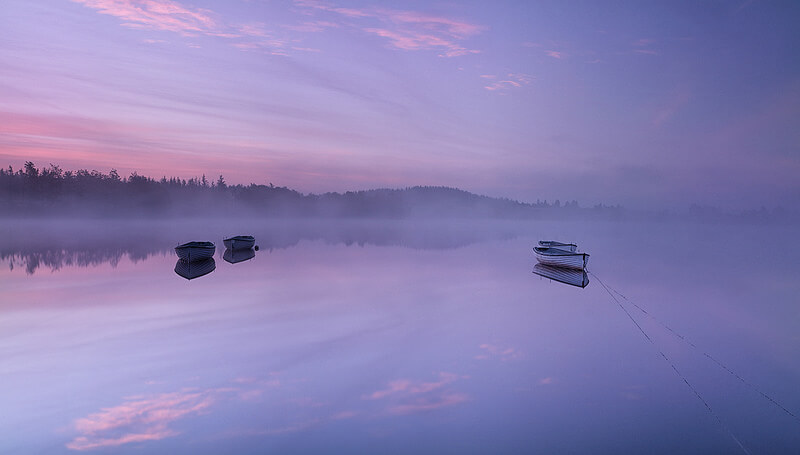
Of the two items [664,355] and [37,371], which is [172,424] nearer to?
[37,371]

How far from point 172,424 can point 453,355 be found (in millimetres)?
8689

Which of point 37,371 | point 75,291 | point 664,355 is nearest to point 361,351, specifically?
point 37,371

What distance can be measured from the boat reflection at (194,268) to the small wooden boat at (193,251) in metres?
0.53

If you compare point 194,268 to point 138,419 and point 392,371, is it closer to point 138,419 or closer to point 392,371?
point 138,419

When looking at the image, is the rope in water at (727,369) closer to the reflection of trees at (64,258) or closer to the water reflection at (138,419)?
the water reflection at (138,419)

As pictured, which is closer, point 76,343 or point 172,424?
point 172,424

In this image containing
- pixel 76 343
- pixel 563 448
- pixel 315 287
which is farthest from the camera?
pixel 315 287

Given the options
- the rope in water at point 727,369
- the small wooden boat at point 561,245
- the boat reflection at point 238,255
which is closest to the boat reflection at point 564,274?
the small wooden boat at point 561,245

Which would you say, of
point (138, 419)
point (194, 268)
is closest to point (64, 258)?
point (194, 268)

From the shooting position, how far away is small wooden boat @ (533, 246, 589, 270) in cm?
3762

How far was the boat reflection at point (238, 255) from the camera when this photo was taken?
45.2m

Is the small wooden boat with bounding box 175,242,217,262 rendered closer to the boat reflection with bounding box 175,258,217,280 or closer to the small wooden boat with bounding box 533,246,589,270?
the boat reflection with bounding box 175,258,217,280

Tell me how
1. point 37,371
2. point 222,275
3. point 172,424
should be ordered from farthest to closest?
1. point 222,275
2. point 37,371
3. point 172,424

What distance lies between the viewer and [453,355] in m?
14.6
